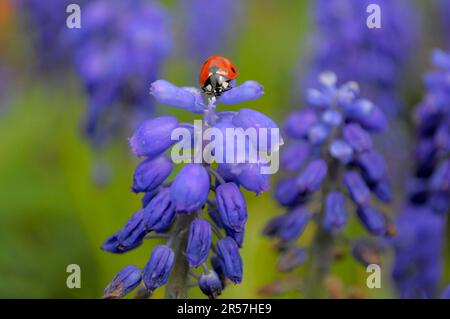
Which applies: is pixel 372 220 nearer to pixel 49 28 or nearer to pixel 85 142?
pixel 85 142

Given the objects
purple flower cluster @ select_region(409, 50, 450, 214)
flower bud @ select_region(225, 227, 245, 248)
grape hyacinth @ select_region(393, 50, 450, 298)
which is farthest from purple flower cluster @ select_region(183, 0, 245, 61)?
flower bud @ select_region(225, 227, 245, 248)

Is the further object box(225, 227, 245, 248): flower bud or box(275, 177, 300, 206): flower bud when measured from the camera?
box(275, 177, 300, 206): flower bud

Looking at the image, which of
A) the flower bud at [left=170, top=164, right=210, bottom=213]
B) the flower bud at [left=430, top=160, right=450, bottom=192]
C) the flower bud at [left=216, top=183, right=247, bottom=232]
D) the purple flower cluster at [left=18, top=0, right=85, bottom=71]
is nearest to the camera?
the flower bud at [left=170, top=164, right=210, bottom=213]

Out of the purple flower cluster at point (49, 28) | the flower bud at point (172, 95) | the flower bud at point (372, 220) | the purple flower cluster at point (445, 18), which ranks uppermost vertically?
the purple flower cluster at point (445, 18)

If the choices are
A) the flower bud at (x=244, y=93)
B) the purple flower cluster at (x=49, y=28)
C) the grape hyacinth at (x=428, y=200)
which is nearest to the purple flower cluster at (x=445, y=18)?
the grape hyacinth at (x=428, y=200)

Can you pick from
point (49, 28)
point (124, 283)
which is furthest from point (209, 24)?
point (124, 283)

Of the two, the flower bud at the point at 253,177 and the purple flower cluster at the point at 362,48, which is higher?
the purple flower cluster at the point at 362,48

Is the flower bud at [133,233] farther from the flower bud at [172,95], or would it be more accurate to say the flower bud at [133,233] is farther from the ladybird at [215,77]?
the ladybird at [215,77]

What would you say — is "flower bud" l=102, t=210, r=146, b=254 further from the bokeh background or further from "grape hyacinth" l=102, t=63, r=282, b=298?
the bokeh background
